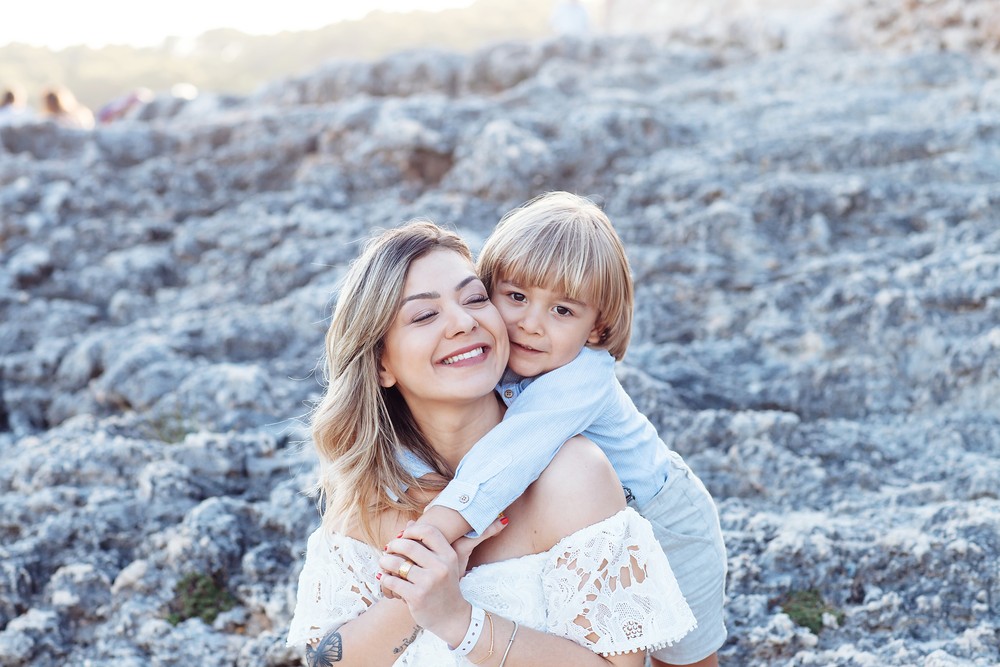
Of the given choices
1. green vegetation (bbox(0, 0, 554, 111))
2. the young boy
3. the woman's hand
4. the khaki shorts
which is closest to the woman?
the woman's hand

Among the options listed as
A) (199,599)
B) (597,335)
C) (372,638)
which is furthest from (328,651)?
(199,599)

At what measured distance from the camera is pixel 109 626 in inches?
136

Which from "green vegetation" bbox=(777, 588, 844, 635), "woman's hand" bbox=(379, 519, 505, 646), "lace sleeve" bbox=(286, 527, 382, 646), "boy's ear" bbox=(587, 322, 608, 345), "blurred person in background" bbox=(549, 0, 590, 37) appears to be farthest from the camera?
"blurred person in background" bbox=(549, 0, 590, 37)

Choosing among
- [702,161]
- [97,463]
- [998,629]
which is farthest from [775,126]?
[97,463]

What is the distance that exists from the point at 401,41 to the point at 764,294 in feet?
72.7

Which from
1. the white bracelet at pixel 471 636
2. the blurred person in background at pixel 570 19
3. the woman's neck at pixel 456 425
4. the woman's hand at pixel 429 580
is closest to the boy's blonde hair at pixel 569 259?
the woman's neck at pixel 456 425

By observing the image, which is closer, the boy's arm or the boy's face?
the boy's arm

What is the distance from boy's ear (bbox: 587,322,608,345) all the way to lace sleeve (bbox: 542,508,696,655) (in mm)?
686

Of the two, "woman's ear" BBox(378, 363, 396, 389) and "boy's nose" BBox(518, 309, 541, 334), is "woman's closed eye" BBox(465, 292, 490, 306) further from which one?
"woman's ear" BBox(378, 363, 396, 389)

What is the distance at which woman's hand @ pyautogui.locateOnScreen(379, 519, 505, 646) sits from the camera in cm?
219

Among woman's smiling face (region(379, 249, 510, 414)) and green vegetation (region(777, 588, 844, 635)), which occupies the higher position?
woman's smiling face (region(379, 249, 510, 414))

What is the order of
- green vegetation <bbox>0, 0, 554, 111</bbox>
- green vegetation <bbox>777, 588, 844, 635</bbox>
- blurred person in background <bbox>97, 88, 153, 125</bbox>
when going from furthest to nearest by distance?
1. green vegetation <bbox>0, 0, 554, 111</bbox>
2. blurred person in background <bbox>97, 88, 153, 125</bbox>
3. green vegetation <bbox>777, 588, 844, 635</bbox>

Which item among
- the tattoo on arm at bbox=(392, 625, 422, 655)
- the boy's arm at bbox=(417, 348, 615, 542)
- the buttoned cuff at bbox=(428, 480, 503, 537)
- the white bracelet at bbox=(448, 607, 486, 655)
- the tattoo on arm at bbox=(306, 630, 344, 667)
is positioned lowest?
the tattoo on arm at bbox=(306, 630, 344, 667)

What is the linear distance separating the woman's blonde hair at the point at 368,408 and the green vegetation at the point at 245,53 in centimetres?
2044
